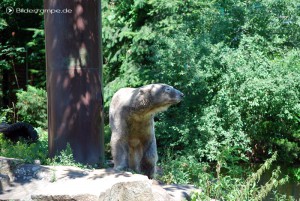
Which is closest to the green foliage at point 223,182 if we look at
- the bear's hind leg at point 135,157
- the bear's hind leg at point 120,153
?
the bear's hind leg at point 135,157

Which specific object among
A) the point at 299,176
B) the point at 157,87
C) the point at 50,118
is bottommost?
the point at 299,176

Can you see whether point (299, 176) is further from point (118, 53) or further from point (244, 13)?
point (118, 53)

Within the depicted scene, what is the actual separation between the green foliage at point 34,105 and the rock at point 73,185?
8.84 meters

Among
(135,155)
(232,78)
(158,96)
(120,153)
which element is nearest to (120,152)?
(120,153)

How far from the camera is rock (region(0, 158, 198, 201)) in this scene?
3.99m

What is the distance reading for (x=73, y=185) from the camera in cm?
418

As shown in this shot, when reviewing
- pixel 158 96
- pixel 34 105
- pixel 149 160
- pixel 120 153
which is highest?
pixel 158 96

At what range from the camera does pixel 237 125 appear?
9.19m

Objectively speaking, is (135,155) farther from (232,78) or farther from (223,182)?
(232,78)

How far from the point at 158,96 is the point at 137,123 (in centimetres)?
44

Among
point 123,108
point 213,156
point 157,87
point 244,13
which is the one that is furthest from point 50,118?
point 244,13

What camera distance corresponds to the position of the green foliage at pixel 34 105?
44.0ft

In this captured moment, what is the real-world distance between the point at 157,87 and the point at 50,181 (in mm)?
1517

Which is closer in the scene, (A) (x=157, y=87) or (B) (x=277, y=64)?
(A) (x=157, y=87)
